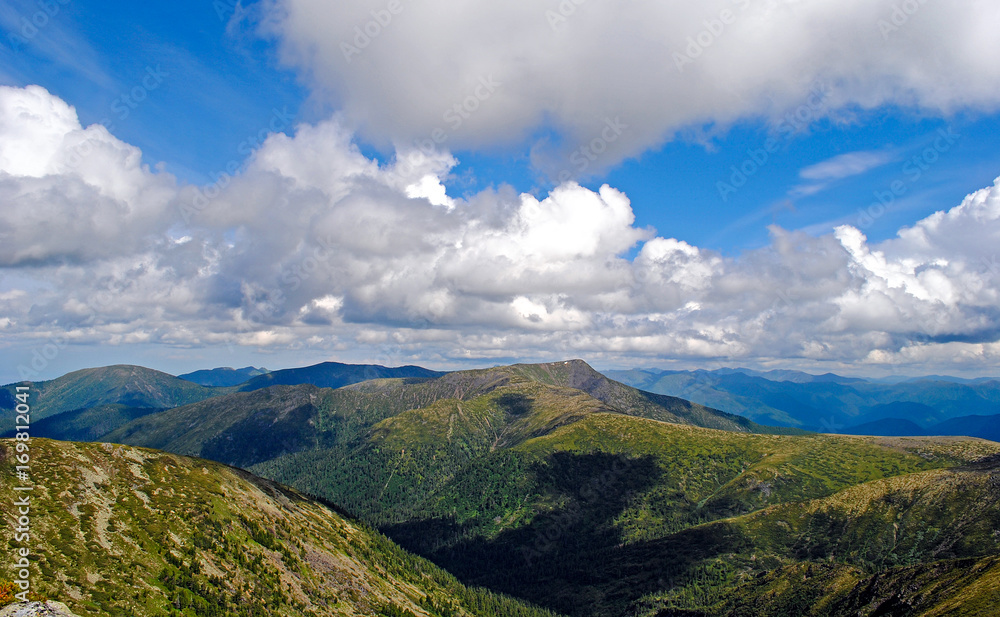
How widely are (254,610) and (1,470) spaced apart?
332 ft

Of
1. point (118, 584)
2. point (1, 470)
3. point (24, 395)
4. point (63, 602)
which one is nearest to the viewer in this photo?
point (24, 395)

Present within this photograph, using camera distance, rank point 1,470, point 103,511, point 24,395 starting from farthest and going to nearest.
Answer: point 103,511 → point 1,470 → point 24,395

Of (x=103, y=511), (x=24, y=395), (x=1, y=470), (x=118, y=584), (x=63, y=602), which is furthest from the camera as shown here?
(x=103, y=511)

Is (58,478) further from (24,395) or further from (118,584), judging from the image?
(24,395)

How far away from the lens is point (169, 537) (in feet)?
646

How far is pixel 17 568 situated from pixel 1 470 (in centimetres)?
6204

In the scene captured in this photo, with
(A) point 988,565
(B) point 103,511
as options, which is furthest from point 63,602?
(A) point 988,565

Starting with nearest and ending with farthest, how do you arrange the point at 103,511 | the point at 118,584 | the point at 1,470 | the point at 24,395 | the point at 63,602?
the point at 24,395 < the point at 63,602 < the point at 118,584 < the point at 1,470 < the point at 103,511

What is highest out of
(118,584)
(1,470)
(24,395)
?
(24,395)

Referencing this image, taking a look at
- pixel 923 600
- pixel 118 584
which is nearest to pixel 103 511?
pixel 118 584

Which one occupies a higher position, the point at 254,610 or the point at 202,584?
the point at 202,584

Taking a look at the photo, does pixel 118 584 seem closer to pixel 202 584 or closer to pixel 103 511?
pixel 202 584

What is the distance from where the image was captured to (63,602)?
135500 mm

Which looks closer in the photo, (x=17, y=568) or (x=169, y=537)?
(x=17, y=568)
